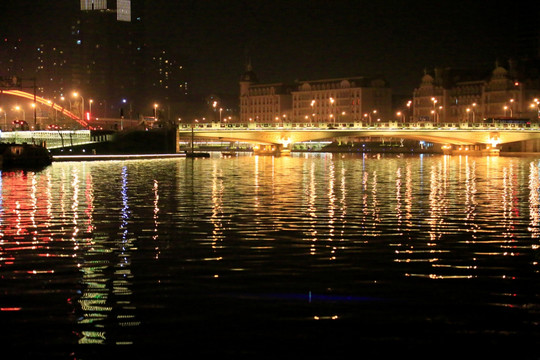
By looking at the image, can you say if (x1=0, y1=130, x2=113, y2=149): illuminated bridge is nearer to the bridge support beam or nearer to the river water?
the bridge support beam

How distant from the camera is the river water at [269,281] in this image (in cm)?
1303

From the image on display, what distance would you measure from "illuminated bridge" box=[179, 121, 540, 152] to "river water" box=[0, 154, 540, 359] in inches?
4118

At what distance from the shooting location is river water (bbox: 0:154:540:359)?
13.0m

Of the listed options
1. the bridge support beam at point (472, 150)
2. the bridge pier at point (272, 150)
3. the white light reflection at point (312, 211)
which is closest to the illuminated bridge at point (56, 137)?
the bridge pier at point (272, 150)

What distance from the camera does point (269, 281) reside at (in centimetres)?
1731

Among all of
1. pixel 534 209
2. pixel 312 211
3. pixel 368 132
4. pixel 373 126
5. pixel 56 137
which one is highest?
pixel 373 126

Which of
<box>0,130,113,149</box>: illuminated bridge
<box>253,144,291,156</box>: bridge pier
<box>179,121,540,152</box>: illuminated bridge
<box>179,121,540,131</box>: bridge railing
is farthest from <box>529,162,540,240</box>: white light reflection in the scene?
<box>253,144,291,156</box>: bridge pier

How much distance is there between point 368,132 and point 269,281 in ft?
396

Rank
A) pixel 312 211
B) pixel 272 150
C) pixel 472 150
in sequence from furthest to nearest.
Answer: pixel 272 150 → pixel 472 150 → pixel 312 211

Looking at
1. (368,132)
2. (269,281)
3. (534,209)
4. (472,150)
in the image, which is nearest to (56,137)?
(368,132)


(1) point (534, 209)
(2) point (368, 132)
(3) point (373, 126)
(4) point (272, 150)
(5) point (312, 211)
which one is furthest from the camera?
(4) point (272, 150)

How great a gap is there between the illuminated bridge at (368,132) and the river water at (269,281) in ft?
343

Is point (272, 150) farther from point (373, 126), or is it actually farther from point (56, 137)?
point (56, 137)

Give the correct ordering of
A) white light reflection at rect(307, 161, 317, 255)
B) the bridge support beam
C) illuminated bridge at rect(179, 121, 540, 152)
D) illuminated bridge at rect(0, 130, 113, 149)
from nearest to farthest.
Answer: white light reflection at rect(307, 161, 317, 255)
illuminated bridge at rect(0, 130, 113, 149)
illuminated bridge at rect(179, 121, 540, 152)
the bridge support beam
